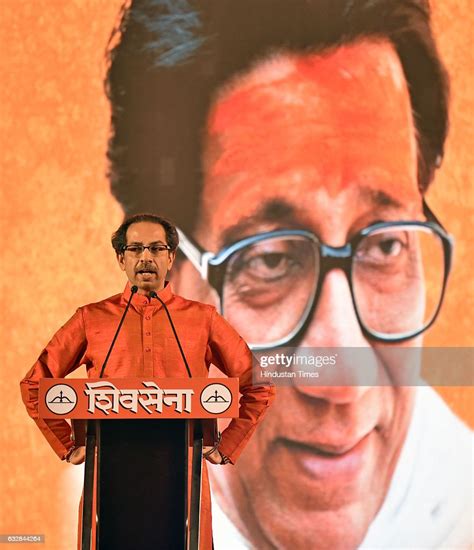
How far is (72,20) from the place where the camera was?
174 inches

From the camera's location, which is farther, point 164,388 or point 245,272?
point 245,272

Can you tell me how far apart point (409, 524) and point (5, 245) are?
200cm

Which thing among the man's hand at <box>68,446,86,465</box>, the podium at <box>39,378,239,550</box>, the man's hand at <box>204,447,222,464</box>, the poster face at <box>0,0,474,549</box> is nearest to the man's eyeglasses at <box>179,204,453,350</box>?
the poster face at <box>0,0,474,549</box>

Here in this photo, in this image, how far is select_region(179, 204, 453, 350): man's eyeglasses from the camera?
430 cm

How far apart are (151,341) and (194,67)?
188 cm

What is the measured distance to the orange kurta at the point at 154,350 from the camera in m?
2.79

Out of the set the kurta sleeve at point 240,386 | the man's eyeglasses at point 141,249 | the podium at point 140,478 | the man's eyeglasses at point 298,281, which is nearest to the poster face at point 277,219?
the man's eyeglasses at point 298,281

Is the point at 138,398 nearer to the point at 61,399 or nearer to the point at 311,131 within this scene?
the point at 61,399

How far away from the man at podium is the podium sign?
288 mm

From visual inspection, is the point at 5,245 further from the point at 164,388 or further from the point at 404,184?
the point at 164,388

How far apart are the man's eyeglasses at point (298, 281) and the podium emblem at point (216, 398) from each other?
1.85 metres

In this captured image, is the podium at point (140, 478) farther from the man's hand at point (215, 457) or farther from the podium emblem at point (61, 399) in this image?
the man's hand at point (215, 457)

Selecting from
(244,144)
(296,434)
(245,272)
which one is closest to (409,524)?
(296,434)

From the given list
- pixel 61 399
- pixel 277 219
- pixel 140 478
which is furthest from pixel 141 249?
pixel 277 219
